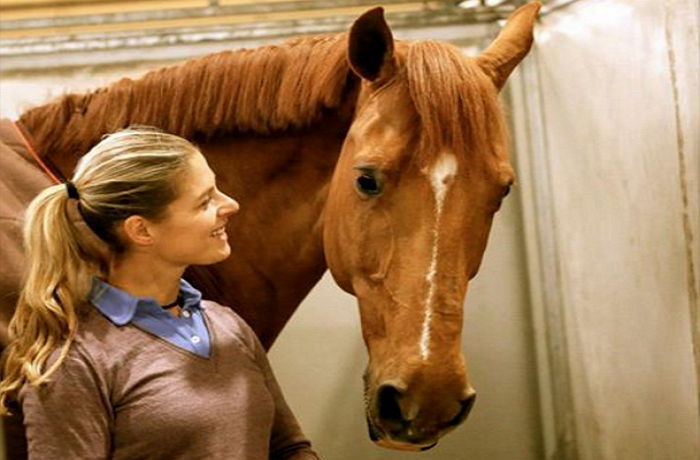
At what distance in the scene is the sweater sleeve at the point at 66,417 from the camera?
0.99 meters

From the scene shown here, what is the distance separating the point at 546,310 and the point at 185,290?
50.4 inches

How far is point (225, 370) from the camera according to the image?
3.75 ft

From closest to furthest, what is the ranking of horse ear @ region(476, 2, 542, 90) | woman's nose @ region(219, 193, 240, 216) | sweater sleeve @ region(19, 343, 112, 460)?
sweater sleeve @ region(19, 343, 112, 460), woman's nose @ region(219, 193, 240, 216), horse ear @ region(476, 2, 542, 90)

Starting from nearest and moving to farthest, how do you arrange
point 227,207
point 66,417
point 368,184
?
point 66,417 < point 227,207 < point 368,184

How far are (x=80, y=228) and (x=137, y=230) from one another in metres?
0.09

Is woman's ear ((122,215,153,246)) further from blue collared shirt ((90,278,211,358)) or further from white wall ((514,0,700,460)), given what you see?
white wall ((514,0,700,460))

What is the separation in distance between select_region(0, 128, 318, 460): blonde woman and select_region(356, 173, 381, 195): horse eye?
25cm

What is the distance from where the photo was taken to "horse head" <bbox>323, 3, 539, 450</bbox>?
48.8 inches

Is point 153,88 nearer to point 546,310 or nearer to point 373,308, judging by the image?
point 373,308

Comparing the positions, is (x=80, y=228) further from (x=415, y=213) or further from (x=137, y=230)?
(x=415, y=213)

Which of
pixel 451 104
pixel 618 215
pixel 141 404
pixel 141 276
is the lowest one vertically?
pixel 618 215

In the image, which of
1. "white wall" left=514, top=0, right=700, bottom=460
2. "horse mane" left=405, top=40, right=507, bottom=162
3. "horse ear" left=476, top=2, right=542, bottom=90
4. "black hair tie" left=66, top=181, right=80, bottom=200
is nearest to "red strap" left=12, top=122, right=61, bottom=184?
"black hair tie" left=66, top=181, right=80, bottom=200

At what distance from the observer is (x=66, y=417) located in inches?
39.4

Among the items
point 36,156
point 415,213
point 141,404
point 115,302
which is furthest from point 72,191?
point 415,213
